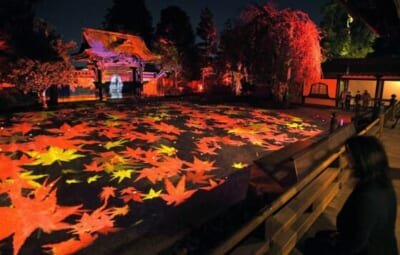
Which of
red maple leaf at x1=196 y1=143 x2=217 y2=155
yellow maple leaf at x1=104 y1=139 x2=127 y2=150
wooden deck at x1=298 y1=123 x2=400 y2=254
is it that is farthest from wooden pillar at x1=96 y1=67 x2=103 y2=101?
wooden deck at x1=298 y1=123 x2=400 y2=254

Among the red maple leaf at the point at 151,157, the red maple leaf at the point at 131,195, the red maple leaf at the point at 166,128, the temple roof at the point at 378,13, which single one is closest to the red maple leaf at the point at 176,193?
the red maple leaf at the point at 131,195

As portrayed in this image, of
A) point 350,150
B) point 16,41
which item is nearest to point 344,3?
point 350,150

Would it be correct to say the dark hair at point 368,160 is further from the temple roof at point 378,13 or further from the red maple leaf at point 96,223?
the red maple leaf at point 96,223

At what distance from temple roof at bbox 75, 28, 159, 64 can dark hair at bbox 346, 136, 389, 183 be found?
23244 millimetres

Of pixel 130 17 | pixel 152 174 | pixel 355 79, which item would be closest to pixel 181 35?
pixel 130 17

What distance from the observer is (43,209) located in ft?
20.2

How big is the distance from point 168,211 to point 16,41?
16692mm

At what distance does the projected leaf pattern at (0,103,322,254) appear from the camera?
582cm

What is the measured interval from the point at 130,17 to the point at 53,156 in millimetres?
40306

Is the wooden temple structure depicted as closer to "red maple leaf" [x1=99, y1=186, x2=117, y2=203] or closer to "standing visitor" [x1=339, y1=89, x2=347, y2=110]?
"red maple leaf" [x1=99, y1=186, x2=117, y2=203]

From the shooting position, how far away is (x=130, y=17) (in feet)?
145

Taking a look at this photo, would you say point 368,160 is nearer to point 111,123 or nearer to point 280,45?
point 111,123

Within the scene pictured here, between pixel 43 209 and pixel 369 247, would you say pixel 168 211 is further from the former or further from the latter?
pixel 369 247

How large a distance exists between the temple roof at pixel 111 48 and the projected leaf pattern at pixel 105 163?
859 centimetres
